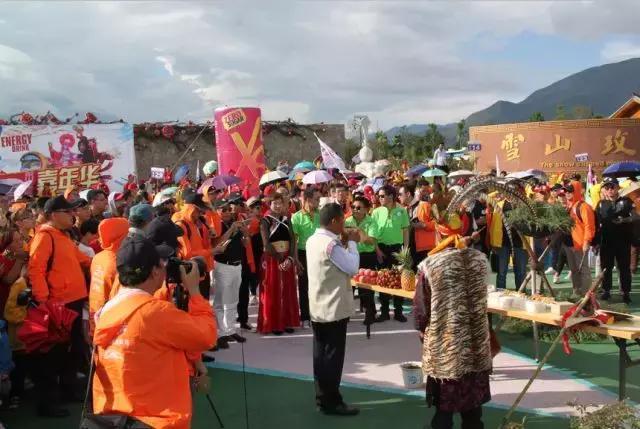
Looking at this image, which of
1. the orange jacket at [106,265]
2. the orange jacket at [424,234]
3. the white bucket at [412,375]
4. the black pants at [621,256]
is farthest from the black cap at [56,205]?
the black pants at [621,256]

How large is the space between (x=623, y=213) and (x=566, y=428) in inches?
200

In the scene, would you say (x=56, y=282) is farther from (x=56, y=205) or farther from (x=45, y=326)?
(x=56, y=205)

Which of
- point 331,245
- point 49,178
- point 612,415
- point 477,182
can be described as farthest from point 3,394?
point 49,178

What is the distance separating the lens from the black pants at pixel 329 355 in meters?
4.91

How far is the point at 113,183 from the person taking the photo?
2072 centimetres

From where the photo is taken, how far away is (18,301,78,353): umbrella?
4980mm

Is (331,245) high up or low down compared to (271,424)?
up

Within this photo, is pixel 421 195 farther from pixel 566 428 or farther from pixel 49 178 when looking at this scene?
pixel 49 178

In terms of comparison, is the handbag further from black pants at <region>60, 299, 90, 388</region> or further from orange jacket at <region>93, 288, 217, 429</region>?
black pants at <region>60, 299, 90, 388</region>

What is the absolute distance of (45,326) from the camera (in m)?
4.99

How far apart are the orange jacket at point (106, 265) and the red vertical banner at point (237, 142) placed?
1187 centimetres

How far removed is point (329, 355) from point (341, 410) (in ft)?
1.66

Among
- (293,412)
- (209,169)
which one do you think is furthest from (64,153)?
(293,412)

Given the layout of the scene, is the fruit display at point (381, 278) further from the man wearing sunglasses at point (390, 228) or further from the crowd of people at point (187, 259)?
the man wearing sunglasses at point (390, 228)
